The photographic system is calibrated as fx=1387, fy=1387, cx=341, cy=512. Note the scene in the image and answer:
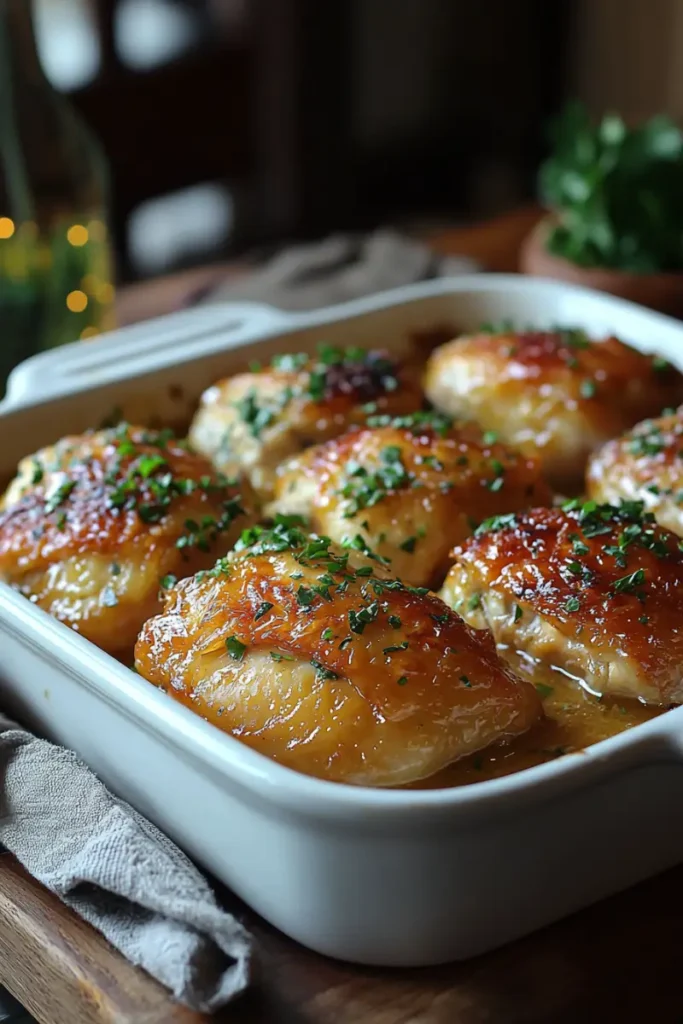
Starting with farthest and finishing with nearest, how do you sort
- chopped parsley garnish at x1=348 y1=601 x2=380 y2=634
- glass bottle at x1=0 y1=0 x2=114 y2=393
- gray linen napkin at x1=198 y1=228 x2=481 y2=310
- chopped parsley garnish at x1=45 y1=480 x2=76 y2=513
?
gray linen napkin at x1=198 y1=228 x2=481 y2=310
glass bottle at x1=0 y1=0 x2=114 y2=393
chopped parsley garnish at x1=45 y1=480 x2=76 y2=513
chopped parsley garnish at x1=348 y1=601 x2=380 y2=634

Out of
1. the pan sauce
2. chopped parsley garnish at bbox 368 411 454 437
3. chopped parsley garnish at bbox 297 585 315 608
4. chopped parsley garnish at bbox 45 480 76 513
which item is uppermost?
chopped parsley garnish at bbox 297 585 315 608

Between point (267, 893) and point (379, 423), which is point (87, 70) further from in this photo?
point (267, 893)

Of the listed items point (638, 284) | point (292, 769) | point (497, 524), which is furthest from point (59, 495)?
point (638, 284)

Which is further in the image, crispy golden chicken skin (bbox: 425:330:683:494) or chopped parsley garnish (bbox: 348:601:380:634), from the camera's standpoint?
crispy golden chicken skin (bbox: 425:330:683:494)

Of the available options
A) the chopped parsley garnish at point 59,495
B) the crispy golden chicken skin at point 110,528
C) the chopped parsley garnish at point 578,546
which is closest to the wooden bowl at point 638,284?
the crispy golden chicken skin at point 110,528

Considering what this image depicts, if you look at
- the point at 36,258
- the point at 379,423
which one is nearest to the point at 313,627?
the point at 379,423

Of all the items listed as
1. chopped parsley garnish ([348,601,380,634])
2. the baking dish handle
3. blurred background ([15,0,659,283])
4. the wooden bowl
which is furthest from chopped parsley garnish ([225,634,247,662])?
blurred background ([15,0,659,283])

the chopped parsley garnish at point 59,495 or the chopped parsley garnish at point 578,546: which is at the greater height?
the chopped parsley garnish at point 578,546

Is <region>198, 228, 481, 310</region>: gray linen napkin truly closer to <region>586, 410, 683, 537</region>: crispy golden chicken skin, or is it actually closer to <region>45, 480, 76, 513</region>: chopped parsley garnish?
<region>586, 410, 683, 537</region>: crispy golden chicken skin

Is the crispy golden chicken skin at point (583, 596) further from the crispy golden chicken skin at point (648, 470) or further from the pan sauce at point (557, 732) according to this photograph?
the crispy golden chicken skin at point (648, 470)
